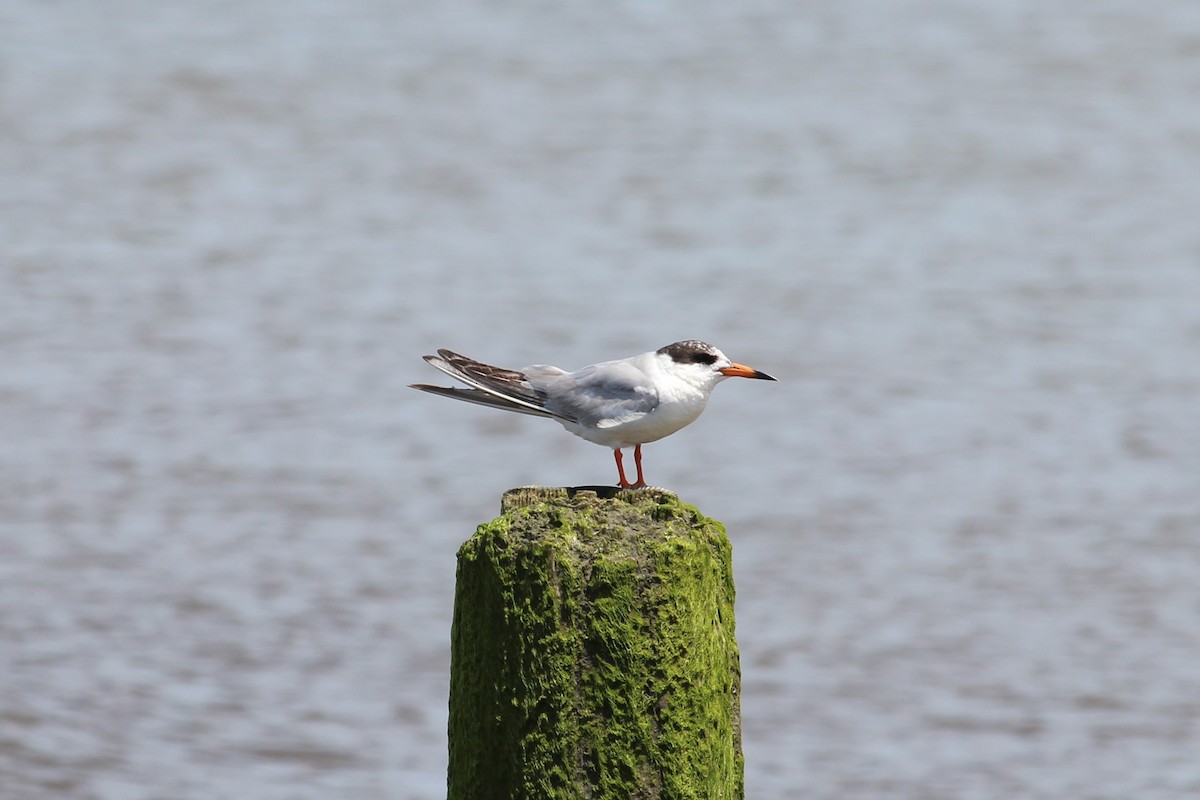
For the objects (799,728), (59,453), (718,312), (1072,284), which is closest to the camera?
(799,728)

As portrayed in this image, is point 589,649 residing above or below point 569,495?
below

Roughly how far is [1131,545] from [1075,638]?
5.15 feet

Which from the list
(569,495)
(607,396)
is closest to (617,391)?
(607,396)

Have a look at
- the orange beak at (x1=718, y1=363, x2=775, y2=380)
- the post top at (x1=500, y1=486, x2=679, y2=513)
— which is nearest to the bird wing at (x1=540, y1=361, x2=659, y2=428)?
the orange beak at (x1=718, y1=363, x2=775, y2=380)

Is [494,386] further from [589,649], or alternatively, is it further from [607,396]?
[589,649]

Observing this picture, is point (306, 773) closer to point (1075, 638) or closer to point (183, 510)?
point (183, 510)

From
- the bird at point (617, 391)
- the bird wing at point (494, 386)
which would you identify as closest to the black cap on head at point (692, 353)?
the bird at point (617, 391)

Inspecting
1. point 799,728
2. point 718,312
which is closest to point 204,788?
point 799,728

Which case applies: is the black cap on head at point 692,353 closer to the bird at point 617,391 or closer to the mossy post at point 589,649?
the bird at point 617,391

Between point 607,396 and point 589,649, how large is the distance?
3.80ft

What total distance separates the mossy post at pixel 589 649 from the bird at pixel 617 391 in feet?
2.70

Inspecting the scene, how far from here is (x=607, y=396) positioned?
4.98 meters

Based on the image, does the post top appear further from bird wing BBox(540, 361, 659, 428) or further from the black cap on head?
the black cap on head

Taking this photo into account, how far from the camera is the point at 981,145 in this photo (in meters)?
22.2
